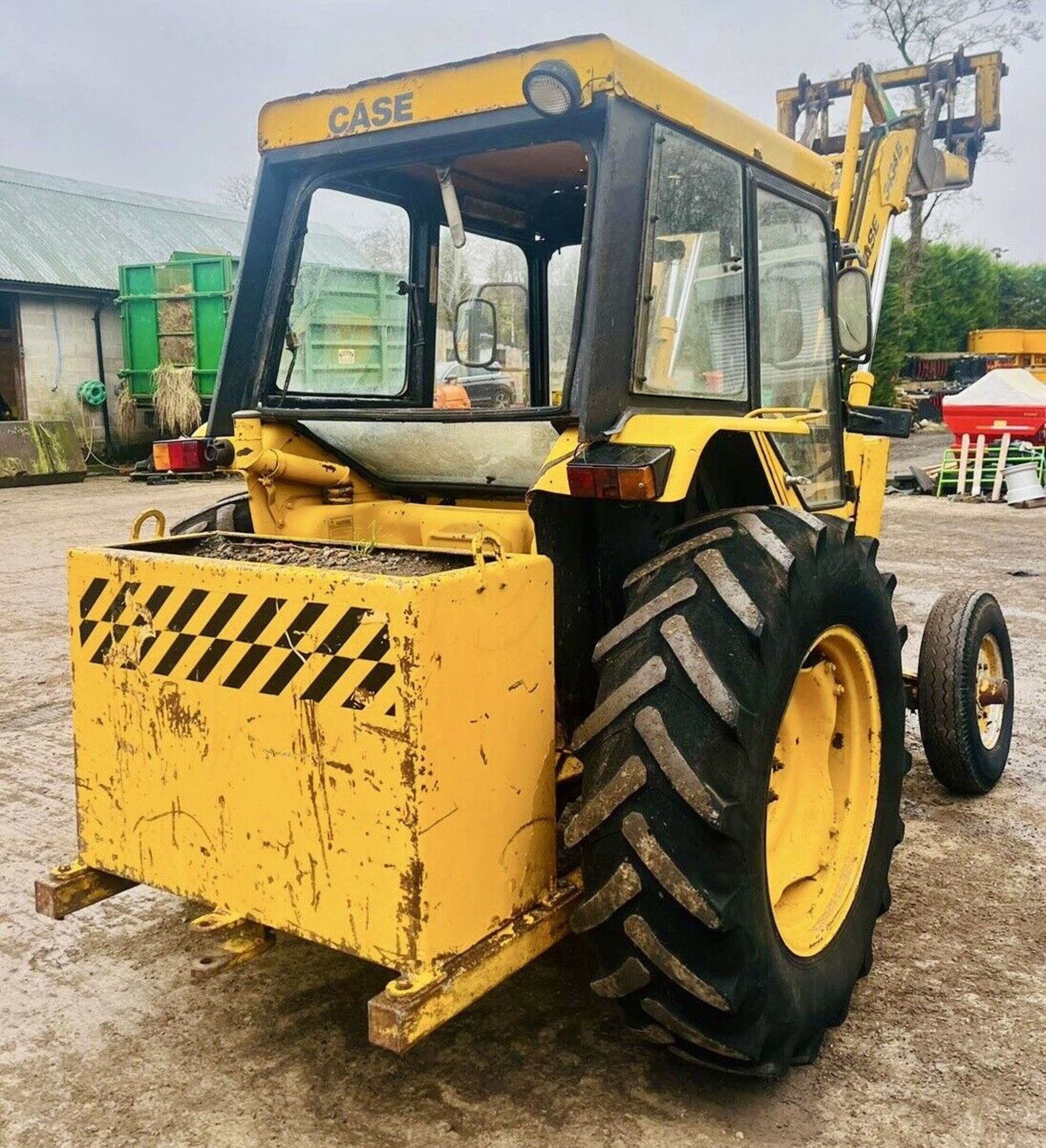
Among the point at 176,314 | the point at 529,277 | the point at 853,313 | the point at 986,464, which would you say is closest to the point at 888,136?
the point at 853,313

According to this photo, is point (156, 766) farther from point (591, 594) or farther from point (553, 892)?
point (591, 594)

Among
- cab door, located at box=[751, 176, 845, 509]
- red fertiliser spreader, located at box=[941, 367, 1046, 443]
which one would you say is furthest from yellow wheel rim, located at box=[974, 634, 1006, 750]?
red fertiliser spreader, located at box=[941, 367, 1046, 443]

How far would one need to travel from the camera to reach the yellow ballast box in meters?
2.29

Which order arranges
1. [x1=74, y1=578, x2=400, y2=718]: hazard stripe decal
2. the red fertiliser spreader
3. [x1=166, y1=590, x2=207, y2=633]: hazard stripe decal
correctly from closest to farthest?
[x1=74, y1=578, x2=400, y2=718]: hazard stripe decal, [x1=166, y1=590, x2=207, y2=633]: hazard stripe decal, the red fertiliser spreader

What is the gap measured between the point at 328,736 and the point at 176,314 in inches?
665

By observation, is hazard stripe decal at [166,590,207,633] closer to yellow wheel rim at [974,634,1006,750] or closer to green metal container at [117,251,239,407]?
yellow wheel rim at [974,634,1006,750]

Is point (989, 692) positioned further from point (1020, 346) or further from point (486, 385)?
point (1020, 346)

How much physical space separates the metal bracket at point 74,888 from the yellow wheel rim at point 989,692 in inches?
124

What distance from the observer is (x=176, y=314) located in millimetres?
17922

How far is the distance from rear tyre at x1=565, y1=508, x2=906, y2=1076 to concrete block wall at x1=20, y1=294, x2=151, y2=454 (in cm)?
1796

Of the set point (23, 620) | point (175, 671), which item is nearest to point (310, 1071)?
point (175, 671)

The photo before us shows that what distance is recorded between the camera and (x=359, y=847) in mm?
2355

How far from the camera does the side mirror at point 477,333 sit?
12.2ft

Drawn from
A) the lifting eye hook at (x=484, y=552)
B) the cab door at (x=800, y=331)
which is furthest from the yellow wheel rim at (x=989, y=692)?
A: the lifting eye hook at (x=484, y=552)
